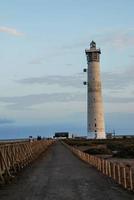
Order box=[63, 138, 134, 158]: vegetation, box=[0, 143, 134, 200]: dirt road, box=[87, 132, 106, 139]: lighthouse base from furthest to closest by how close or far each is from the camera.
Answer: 1. box=[87, 132, 106, 139]: lighthouse base
2. box=[63, 138, 134, 158]: vegetation
3. box=[0, 143, 134, 200]: dirt road

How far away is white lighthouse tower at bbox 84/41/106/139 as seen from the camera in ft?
407

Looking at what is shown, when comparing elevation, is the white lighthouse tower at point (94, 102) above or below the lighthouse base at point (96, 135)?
above

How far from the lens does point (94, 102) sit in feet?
407

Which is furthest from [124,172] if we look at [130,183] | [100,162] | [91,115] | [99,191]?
[91,115]

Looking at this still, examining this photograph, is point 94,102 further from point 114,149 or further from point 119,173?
point 119,173

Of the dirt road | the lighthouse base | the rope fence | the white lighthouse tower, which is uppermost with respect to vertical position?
the white lighthouse tower

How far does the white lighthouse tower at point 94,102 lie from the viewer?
12419 centimetres

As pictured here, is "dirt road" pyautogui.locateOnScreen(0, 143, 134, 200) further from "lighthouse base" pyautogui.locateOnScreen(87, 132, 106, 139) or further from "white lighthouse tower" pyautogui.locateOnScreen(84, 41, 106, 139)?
"lighthouse base" pyautogui.locateOnScreen(87, 132, 106, 139)

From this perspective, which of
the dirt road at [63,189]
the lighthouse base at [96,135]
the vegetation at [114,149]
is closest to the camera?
the dirt road at [63,189]

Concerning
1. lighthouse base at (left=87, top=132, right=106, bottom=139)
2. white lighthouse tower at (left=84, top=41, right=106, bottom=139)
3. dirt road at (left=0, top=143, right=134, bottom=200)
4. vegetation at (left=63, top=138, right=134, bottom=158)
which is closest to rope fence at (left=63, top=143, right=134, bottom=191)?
dirt road at (left=0, top=143, right=134, bottom=200)

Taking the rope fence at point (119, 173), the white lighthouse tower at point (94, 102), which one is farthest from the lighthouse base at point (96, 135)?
the rope fence at point (119, 173)

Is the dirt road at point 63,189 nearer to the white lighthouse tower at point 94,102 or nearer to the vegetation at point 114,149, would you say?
the vegetation at point 114,149

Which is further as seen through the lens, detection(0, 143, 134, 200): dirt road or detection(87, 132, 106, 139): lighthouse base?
detection(87, 132, 106, 139): lighthouse base

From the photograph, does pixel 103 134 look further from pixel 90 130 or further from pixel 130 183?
pixel 130 183
